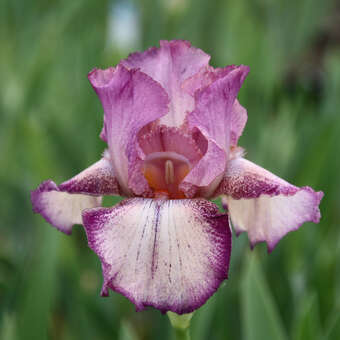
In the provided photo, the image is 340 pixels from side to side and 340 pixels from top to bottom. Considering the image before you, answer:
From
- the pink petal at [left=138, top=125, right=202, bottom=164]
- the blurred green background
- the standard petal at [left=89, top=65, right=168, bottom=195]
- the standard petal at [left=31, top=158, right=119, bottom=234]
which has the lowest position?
the blurred green background

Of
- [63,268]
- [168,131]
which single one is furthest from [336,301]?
[168,131]

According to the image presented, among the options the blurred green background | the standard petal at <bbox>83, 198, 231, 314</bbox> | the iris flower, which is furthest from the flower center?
the blurred green background

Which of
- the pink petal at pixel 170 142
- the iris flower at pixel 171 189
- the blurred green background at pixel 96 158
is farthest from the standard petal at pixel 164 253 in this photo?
the blurred green background at pixel 96 158

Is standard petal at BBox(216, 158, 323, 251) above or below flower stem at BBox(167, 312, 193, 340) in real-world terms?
above

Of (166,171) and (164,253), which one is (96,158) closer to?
(166,171)

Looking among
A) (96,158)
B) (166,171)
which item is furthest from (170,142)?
(96,158)

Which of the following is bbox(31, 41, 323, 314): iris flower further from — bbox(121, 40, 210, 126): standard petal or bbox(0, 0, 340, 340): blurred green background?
bbox(0, 0, 340, 340): blurred green background

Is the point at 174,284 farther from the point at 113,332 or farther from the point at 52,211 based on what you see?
the point at 113,332
